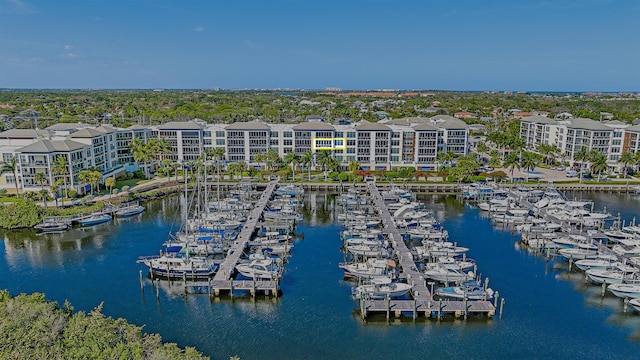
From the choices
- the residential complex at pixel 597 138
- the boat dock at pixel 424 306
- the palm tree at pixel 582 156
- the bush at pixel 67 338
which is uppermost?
the residential complex at pixel 597 138

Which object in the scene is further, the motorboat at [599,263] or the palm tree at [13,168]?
the palm tree at [13,168]

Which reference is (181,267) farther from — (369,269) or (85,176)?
(85,176)

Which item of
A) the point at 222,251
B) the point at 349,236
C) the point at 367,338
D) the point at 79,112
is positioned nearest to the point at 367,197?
the point at 349,236

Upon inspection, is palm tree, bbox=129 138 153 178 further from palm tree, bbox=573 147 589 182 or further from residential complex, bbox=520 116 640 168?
residential complex, bbox=520 116 640 168

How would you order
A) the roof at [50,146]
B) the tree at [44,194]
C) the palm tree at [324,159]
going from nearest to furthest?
1. the tree at [44,194]
2. the roof at [50,146]
3. the palm tree at [324,159]

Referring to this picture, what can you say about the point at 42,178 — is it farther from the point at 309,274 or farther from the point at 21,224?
the point at 309,274

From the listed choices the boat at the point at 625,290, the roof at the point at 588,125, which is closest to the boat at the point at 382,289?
the boat at the point at 625,290

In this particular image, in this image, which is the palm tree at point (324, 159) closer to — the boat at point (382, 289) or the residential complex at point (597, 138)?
the boat at point (382, 289)
